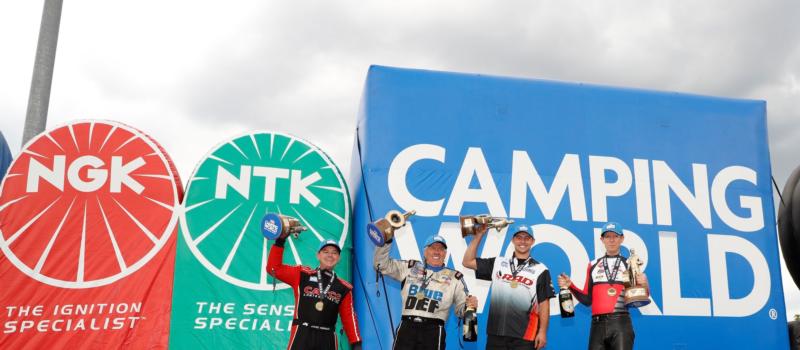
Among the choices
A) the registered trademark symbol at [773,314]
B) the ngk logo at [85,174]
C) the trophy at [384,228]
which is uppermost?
the ngk logo at [85,174]

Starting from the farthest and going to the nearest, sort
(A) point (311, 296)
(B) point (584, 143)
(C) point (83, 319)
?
(B) point (584, 143) < (C) point (83, 319) < (A) point (311, 296)

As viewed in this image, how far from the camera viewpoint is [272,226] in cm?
598

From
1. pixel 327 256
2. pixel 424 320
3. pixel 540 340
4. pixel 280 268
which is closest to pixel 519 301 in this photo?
pixel 540 340

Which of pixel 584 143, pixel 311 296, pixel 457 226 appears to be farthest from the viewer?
pixel 584 143

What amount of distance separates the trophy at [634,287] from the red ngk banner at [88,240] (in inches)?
187

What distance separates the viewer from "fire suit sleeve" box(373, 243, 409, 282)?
6.29m

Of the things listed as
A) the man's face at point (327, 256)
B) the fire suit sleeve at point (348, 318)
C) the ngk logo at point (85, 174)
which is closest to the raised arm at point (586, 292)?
the fire suit sleeve at point (348, 318)

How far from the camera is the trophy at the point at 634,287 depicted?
574cm

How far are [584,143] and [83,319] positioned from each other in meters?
6.12

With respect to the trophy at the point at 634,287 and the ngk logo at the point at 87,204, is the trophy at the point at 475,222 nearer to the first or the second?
the trophy at the point at 634,287

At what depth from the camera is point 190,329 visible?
691 centimetres

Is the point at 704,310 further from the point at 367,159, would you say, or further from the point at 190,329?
the point at 190,329

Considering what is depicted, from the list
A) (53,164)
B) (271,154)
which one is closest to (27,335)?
(53,164)

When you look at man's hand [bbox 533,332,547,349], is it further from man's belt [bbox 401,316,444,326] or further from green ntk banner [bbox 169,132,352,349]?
green ntk banner [bbox 169,132,352,349]
